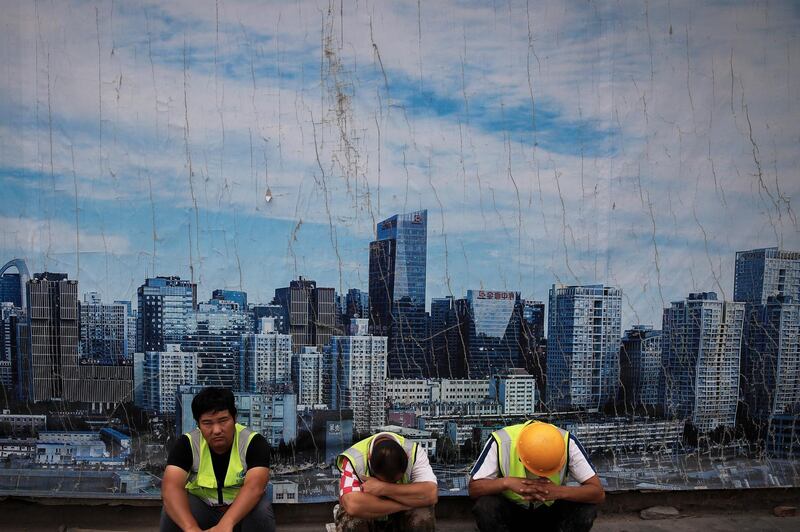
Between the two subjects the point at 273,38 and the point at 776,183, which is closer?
the point at 273,38

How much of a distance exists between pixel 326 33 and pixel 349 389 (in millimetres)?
1958

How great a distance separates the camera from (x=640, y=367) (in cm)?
413

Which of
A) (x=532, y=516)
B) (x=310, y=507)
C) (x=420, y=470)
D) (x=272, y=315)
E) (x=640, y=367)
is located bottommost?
(x=310, y=507)

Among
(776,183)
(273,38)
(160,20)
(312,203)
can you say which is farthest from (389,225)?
(776,183)

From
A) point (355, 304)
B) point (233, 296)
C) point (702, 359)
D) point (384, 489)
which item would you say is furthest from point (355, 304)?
point (702, 359)

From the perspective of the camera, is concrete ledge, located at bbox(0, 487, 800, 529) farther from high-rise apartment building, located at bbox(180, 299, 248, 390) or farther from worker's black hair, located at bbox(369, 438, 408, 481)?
worker's black hair, located at bbox(369, 438, 408, 481)

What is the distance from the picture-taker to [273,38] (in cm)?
377

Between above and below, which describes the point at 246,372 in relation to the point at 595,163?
below

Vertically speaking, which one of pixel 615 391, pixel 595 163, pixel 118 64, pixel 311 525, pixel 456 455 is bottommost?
pixel 311 525

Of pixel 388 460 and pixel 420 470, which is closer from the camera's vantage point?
pixel 388 460

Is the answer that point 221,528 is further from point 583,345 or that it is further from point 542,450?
Result: point 583,345

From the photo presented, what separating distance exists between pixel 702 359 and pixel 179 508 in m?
3.08

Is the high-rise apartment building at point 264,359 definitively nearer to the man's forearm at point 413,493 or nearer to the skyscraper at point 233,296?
the skyscraper at point 233,296

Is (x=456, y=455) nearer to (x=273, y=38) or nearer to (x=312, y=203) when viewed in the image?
(x=312, y=203)
